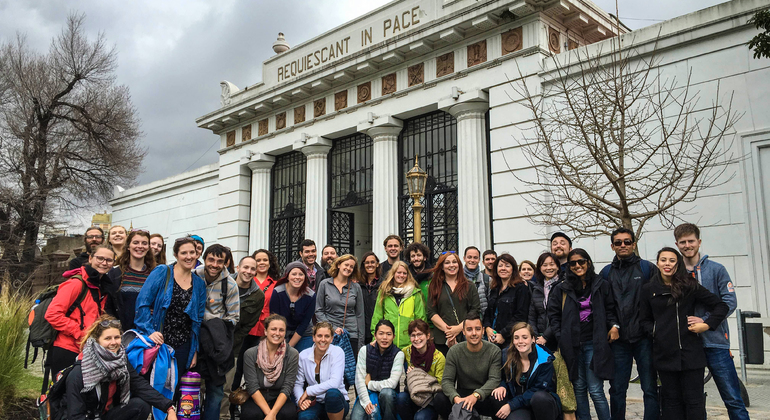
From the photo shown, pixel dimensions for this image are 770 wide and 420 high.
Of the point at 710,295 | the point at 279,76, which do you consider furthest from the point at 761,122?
the point at 279,76

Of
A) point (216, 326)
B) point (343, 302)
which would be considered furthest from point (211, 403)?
point (343, 302)

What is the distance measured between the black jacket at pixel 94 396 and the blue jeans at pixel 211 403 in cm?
61

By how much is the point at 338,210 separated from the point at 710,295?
12.1 metres

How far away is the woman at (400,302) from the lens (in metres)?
6.20

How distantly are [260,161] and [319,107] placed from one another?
3.14 meters

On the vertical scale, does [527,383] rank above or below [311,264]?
below

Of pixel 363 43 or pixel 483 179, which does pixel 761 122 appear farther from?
pixel 363 43

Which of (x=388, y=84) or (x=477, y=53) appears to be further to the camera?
(x=388, y=84)

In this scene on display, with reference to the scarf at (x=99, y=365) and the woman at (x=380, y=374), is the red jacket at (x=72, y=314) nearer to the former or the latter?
the scarf at (x=99, y=365)

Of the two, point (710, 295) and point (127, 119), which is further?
point (127, 119)

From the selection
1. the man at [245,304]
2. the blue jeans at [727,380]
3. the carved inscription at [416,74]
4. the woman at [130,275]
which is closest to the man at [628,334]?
the blue jeans at [727,380]

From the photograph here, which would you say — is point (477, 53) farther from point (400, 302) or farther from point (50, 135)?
point (50, 135)

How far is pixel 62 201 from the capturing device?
2161 cm

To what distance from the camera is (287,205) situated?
17.3m
